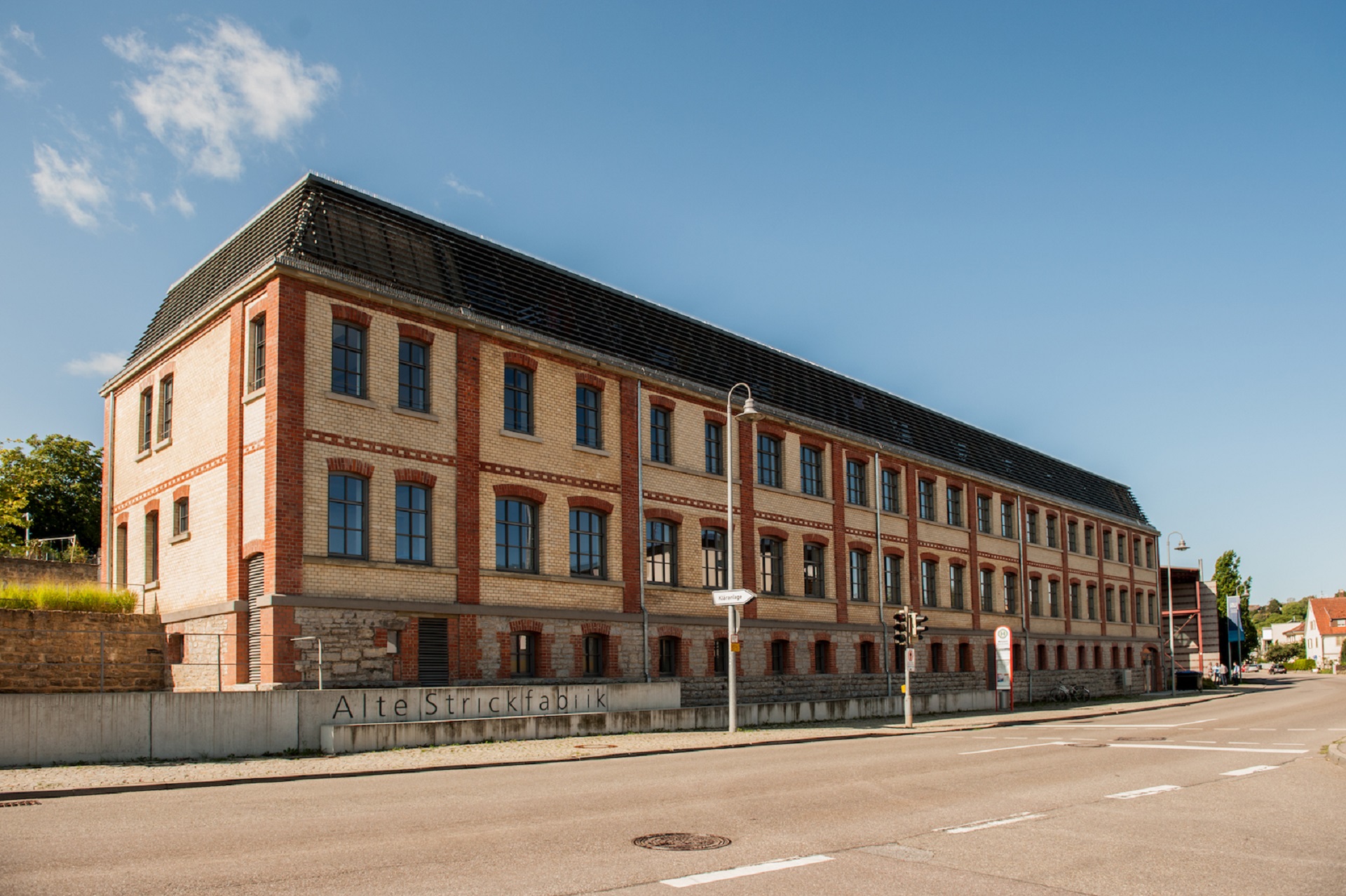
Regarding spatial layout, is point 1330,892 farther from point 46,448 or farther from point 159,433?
point 46,448

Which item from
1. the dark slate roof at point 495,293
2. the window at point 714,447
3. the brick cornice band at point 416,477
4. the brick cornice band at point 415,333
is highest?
the dark slate roof at point 495,293

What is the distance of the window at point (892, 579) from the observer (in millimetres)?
38062

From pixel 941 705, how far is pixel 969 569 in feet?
29.6

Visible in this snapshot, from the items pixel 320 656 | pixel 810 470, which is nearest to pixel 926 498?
pixel 810 470

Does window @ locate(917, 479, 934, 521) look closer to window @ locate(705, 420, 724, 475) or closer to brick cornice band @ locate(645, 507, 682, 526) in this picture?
window @ locate(705, 420, 724, 475)

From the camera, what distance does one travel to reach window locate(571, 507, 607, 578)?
86.8ft

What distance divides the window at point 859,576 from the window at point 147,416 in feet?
72.5

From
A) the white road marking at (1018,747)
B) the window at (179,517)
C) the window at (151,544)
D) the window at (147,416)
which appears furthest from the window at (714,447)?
the window at (147,416)

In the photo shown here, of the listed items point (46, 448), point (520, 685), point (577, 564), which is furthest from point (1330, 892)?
point (46, 448)

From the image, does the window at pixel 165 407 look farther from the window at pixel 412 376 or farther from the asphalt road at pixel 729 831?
the asphalt road at pixel 729 831

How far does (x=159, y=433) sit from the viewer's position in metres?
26.1

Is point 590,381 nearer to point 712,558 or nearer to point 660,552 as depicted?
point 660,552

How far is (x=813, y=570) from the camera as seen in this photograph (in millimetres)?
34562

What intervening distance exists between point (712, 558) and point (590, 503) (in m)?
5.39
